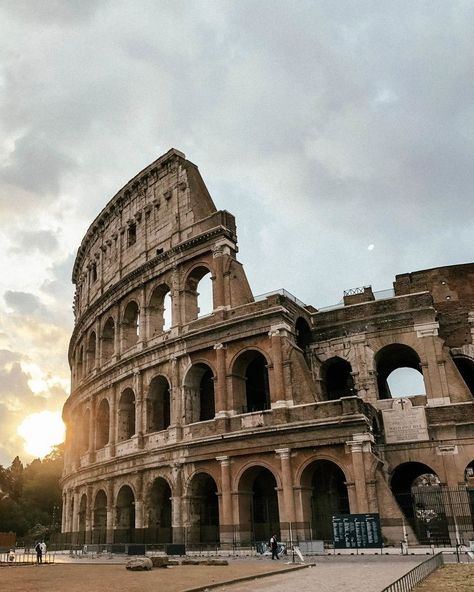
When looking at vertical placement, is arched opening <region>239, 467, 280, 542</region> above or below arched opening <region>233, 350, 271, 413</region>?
below

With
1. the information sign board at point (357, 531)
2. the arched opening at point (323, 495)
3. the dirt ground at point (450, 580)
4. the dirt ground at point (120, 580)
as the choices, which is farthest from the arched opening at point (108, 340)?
the dirt ground at point (450, 580)

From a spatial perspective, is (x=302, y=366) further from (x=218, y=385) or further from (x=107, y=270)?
(x=107, y=270)

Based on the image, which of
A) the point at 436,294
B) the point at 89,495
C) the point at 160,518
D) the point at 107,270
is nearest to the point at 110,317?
the point at 107,270

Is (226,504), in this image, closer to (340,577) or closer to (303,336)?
(303,336)

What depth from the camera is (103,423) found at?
30562 millimetres

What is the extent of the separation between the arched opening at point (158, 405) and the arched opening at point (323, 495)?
315 inches

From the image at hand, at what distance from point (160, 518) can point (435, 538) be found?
37.4 feet

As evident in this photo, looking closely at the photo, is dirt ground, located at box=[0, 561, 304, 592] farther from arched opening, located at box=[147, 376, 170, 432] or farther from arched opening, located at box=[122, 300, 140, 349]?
arched opening, located at box=[122, 300, 140, 349]

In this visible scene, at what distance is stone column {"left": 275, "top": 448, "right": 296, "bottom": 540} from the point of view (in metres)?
19.9

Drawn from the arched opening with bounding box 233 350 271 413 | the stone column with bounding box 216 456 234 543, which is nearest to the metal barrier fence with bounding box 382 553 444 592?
the stone column with bounding box 216 456 234 543

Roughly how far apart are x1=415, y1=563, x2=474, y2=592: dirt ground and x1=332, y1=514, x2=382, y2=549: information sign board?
4216 millimetres

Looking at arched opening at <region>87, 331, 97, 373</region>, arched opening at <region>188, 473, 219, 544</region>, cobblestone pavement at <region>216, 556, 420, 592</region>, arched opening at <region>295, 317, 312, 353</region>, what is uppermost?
arched opening at <region>87, 331, 97, 373</region>

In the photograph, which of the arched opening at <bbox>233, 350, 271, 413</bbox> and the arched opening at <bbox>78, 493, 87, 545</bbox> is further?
the arched opening at <bbox>78, 493, 87, 545</bbox>

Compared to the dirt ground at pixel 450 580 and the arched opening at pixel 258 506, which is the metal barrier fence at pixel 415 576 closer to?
the dirt ground at pixel 450 580
